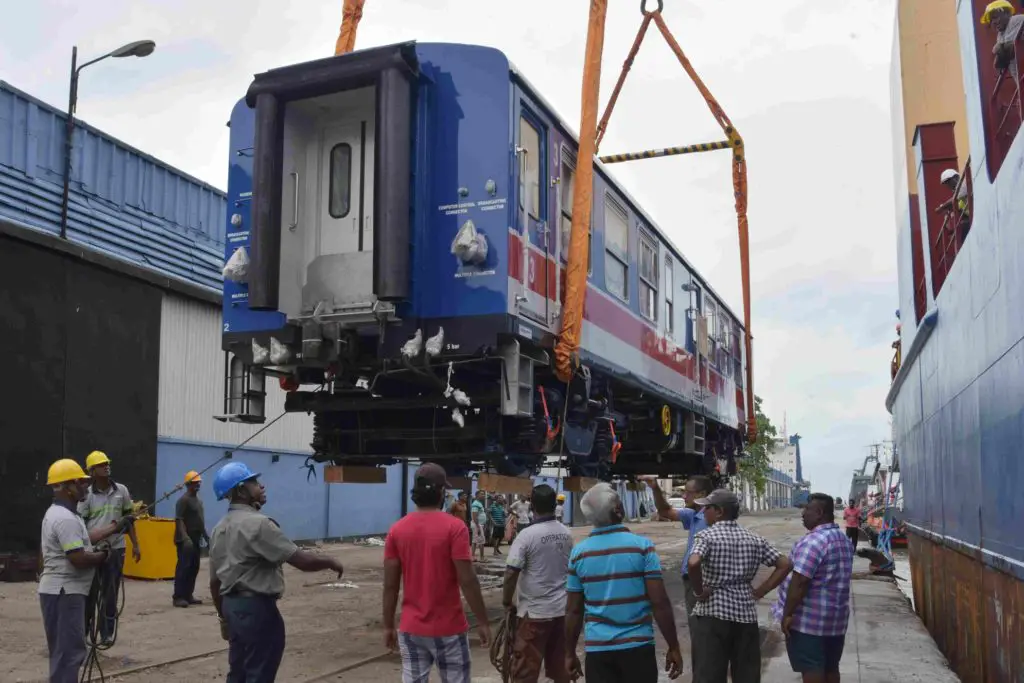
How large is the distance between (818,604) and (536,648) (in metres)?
1.70

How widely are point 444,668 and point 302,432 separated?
18100 millimetres

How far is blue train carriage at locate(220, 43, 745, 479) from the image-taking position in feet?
25.8

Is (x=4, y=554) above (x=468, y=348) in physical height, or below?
below

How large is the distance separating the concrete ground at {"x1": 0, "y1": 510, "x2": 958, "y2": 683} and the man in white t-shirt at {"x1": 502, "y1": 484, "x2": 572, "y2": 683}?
1.87m

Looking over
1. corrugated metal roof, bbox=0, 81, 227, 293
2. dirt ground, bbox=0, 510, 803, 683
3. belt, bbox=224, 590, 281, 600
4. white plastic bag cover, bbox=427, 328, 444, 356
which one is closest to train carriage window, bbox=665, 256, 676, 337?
dirt ground, bbox=0, 510, 803, 683

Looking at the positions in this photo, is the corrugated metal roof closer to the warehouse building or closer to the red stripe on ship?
the warehouse building

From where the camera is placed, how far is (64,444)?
14570mm

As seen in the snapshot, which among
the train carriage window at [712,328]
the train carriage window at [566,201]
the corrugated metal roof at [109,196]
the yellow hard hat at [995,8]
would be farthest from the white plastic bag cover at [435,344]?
the corrugated metal roof at [109,196]

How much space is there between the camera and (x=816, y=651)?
5930mm

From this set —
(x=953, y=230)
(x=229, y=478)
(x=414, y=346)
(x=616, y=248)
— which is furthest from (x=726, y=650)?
(x=953, y=230)

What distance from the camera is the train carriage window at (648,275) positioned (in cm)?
1128

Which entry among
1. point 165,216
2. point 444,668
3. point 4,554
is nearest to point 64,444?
point 4,554

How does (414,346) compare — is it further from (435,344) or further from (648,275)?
(648,275)

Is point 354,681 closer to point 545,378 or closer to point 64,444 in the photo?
point 545,378
